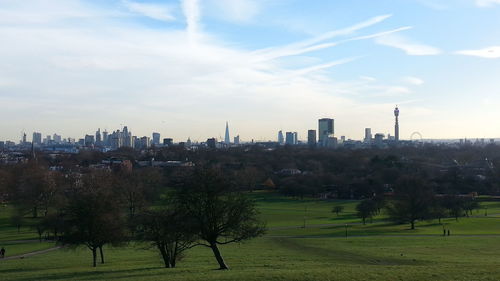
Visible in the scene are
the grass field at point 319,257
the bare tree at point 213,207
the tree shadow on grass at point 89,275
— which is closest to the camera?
the grass field at point 319,257

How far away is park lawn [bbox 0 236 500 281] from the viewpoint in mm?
21906

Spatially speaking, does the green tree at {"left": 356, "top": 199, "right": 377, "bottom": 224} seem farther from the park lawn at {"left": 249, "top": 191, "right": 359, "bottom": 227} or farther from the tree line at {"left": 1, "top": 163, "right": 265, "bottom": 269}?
the tree line at {"left": 1, "top": 163, "right": 265, "bottom": 269}

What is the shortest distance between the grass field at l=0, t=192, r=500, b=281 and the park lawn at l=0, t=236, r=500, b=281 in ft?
0.13

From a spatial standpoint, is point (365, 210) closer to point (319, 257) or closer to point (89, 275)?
point (319, 257)

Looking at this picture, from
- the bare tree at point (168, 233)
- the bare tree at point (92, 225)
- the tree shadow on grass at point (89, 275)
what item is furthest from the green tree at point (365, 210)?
the tree shadow on grass at point (89, 275)

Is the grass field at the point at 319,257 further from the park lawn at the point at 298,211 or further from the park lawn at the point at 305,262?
the park lawn at the point at 298,211

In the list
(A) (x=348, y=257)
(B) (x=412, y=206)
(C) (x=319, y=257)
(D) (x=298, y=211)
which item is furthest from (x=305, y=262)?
(D) (x=298, y=211)

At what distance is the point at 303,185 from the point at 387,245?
6222 centimetres

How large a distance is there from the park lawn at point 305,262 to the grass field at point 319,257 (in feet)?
0.13

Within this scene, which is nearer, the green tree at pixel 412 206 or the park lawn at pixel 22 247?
the park lawn at pixel 22 247

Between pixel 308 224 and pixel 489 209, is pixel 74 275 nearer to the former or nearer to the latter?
→ pixel 308 224

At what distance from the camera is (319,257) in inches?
1357

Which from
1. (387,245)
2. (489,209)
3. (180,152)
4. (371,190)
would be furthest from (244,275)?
(180,152)

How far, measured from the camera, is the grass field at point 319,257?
73.4 ft
